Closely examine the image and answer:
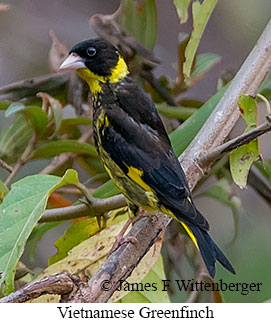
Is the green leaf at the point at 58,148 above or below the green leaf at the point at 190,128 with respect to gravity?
below

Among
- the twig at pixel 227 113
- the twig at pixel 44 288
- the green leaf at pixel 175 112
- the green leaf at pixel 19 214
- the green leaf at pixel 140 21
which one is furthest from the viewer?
the green leaf at pixel 140 21

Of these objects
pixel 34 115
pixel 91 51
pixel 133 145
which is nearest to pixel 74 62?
pixel 91 51

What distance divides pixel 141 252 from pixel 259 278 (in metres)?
0.59

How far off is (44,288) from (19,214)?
211 millimetres

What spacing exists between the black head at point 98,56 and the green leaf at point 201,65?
26 cm

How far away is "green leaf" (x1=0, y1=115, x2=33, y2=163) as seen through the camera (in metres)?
1.60

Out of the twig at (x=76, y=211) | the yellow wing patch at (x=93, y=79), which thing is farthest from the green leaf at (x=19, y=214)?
the yellow wing patch at (x=93, y=79)

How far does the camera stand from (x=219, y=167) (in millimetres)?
1623

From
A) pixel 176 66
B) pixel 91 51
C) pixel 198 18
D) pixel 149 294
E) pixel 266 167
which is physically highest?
pixel 198 18

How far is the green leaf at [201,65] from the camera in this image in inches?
69.5

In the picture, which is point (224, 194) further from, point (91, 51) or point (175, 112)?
point (91, 51)

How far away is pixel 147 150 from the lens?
4.65ft

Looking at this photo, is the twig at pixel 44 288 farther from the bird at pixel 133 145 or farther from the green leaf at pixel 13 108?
the green leaf at pixel 13 108

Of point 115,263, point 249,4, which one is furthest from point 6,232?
point 249,4
